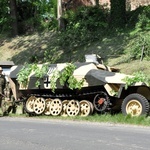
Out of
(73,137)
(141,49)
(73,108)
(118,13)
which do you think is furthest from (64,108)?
(118,13)

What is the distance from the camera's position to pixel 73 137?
11242 millimetres

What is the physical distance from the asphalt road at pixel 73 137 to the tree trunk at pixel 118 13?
16.8 m

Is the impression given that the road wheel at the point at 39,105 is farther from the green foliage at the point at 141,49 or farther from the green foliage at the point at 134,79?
the green foliage at the point at 141,49

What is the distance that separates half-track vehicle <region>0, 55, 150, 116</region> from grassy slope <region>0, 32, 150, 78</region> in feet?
19.4

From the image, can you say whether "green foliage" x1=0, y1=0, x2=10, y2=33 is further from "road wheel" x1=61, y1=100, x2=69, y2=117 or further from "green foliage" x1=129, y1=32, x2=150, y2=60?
"road wheel" x1=61, y1=100, x2=69, y2=117

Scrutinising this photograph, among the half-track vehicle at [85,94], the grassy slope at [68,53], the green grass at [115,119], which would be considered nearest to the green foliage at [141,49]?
the grassy slope at [68,53]

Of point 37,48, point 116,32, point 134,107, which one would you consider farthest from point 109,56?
point 134,107

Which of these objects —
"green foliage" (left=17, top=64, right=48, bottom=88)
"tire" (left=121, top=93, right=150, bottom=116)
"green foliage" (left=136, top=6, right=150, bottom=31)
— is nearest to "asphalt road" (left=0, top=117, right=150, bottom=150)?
"tire" (left=121, top=93, right=150, bottom=116)

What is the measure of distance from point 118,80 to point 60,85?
2404mm

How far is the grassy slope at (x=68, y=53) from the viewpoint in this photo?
969 inches

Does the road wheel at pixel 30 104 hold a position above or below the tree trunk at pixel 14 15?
below

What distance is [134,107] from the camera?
15953 mm

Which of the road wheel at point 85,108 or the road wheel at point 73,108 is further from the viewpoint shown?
the road wheel at point 73,108

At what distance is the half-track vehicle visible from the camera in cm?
1616
